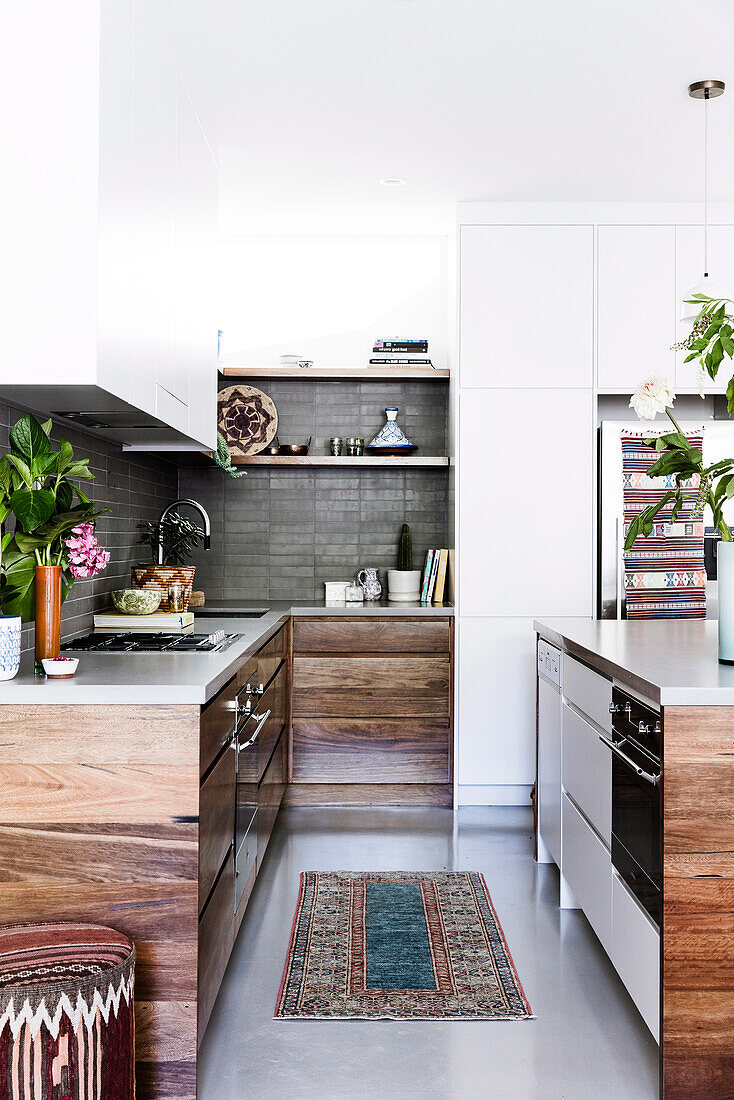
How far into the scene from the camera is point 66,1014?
5.21 feet

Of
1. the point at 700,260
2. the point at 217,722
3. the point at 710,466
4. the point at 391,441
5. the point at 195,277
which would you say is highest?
the point at 700,260

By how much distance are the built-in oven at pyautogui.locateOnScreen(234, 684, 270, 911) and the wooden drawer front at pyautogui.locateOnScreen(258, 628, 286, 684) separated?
181mm

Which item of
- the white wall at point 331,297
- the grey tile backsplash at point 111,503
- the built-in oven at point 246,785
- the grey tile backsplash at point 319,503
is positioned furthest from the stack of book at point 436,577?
the built-in oven at point 246,785

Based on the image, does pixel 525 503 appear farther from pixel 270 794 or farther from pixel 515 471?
pixel 270 794

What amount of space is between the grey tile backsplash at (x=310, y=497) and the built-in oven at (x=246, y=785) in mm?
1924

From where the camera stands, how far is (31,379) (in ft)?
6.26

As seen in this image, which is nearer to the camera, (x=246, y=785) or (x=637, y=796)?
(x=637, y=796)

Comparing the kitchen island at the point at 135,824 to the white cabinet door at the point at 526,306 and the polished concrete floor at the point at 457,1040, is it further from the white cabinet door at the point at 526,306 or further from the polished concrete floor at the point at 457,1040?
the white cabinet door at the point at 526,306

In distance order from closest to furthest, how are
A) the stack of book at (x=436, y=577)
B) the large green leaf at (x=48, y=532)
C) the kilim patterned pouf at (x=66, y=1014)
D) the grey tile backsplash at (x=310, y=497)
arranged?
1. the kilim patterned pouf at (x=66, y=1014)
2. the large green leaf at (x=48, y=532)
3. the stack of book at (x=436, y=577)
4. the grey tile backsplash at (x=310, y=497)

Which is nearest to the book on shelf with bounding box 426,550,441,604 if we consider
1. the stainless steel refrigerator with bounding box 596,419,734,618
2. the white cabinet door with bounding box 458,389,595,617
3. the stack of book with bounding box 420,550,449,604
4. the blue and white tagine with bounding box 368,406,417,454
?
the stack of book with bounding box 420,550,449,604

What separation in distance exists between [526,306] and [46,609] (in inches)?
115

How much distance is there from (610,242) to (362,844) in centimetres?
287

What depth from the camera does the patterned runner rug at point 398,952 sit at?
2.48 metres

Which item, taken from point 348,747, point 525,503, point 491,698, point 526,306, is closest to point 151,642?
point 348,747
